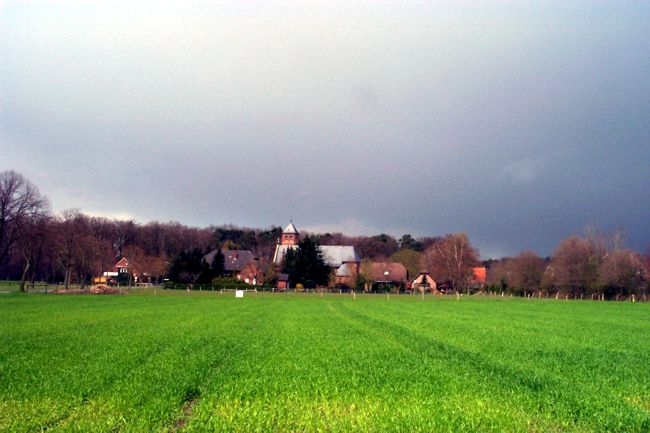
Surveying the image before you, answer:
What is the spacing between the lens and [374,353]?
21.9 meters

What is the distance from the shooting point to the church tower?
177 metres

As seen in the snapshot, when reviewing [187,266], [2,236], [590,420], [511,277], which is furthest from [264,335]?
[511,277]

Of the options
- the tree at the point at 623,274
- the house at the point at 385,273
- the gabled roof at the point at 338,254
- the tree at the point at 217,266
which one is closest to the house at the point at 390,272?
the house at the point at 385,273

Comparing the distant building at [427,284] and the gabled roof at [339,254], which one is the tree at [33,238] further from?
the gabled roof at [339,254]

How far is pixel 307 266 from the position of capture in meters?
128

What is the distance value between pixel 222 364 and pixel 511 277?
394 feet

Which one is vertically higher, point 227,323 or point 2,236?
point 2,236

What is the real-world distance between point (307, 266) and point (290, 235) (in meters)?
50.1

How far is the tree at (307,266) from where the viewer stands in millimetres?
128375

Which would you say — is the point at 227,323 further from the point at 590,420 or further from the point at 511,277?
the point at 511,277

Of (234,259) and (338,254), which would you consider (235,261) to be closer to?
(234,259)

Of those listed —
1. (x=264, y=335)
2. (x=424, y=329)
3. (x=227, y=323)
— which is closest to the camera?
(x=264, y=335)

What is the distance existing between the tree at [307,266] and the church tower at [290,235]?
45.5 metres

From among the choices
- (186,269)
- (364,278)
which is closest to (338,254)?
(364,278)
